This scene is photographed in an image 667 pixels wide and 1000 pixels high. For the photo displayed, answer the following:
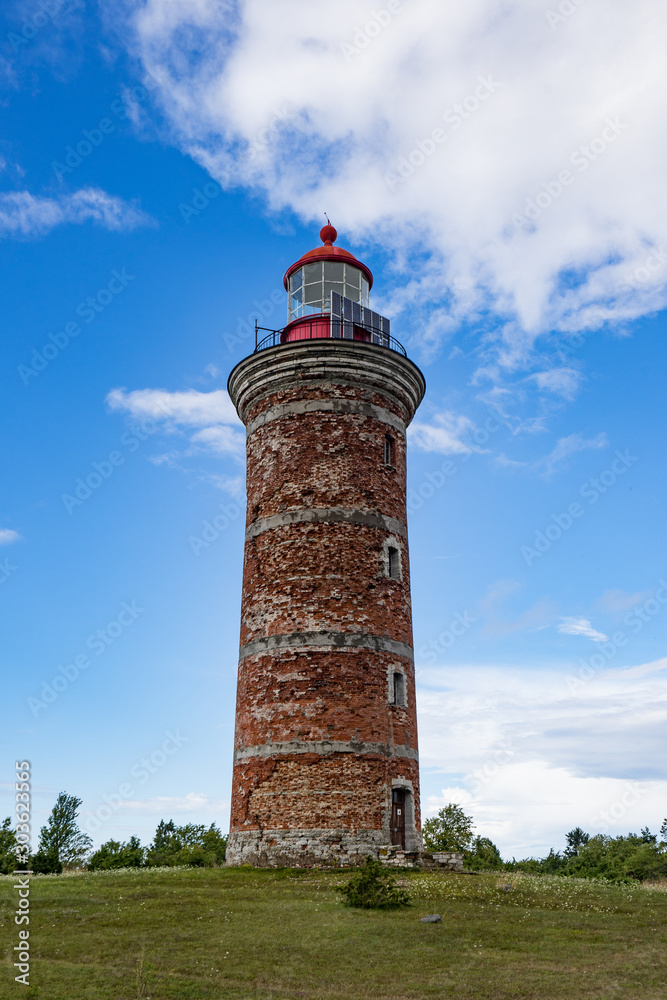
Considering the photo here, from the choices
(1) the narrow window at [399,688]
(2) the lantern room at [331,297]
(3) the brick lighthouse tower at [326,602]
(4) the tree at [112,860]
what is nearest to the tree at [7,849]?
(4) the tree at [112,860]

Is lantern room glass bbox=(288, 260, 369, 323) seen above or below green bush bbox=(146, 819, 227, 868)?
above

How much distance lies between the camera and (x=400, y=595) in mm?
24359

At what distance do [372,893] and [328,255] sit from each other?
20.3 meters

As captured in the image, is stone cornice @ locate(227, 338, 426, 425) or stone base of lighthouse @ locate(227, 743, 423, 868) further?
stone cornice @ locate(227, 338, 426, 425)

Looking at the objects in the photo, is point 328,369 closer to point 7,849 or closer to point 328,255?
point 328,255

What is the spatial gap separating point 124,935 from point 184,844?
32.0 meters

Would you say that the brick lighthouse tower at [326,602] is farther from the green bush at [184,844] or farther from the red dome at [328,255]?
the green bush at [184,844]

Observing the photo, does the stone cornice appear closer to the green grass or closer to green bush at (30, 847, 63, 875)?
the green grass

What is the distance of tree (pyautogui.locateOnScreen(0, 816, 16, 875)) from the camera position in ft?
90.3

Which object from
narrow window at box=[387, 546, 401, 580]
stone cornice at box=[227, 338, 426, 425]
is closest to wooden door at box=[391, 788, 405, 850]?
narrow window at box=[387, 546, 401, 580]

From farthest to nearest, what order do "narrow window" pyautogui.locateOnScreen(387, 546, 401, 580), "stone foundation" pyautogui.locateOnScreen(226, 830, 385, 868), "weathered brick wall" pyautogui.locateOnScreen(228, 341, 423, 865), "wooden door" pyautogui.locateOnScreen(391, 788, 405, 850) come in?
"narrow window" pyautogui.locateOnScreen(387, 546, 401, 580) < "wooden door" pyautogui.locateOnScreen(391, 788, 405, 850) < "weathered brick wall" pyautogui.locateOnScreen(228, 341, 423, 865) < "stone foundation" pyautogui.locateOnScreen(226, 830, 385, 868)

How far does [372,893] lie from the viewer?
15461 millimetres

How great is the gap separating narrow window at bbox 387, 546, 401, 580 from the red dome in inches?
400

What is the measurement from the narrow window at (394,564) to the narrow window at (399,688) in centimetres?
287
